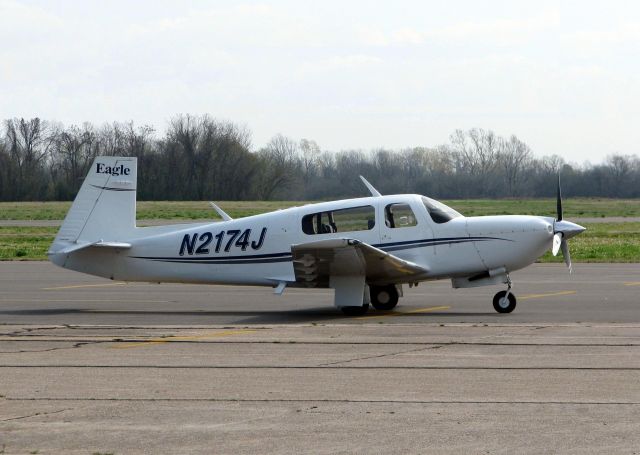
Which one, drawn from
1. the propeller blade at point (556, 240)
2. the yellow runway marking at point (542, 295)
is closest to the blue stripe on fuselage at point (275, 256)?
the propeller blade at point (556, 240)

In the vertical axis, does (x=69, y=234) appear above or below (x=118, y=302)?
above

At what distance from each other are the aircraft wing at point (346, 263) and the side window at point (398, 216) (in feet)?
2.25

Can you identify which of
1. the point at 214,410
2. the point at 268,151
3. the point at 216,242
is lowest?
the point at 214,410

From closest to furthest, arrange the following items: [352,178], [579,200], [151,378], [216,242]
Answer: [151,378], [216,242], [352,178], [579,200]

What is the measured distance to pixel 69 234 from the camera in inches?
706

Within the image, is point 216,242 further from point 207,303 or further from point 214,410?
point 214,410

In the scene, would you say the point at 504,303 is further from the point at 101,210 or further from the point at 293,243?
the point at 101,210

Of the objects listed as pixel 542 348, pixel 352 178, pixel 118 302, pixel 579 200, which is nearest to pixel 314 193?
pixel 352 178

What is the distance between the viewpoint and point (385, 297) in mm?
17547

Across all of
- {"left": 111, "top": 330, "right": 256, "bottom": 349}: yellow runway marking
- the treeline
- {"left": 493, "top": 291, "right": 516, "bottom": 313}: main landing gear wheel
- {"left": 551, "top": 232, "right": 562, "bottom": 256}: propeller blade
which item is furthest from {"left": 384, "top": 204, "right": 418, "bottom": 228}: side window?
the treeline

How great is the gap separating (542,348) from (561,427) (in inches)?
177

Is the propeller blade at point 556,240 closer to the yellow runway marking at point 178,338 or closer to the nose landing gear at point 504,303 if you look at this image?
the nose landing gear at point 504,303

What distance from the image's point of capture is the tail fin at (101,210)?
17891mm

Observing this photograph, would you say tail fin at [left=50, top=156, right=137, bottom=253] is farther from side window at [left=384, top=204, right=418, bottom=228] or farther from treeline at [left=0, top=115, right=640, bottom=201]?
treeline at [left=0, top=115, right=640, bottom=201]
